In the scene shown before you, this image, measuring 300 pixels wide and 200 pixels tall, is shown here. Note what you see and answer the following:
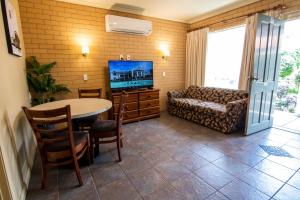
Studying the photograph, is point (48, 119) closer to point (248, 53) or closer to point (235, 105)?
point (235, 105)

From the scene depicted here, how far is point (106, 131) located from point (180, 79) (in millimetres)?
3359

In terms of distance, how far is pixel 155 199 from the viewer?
1562 mm

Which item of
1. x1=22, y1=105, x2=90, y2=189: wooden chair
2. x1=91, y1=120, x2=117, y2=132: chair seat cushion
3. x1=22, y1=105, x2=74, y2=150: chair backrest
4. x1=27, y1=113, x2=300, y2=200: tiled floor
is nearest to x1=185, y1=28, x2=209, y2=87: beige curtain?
x1=27, y1=113, x2=300, y2=200: tiled floor

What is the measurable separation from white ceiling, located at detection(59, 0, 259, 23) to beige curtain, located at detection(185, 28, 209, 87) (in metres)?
0.52

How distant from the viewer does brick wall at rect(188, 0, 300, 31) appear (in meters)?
2.85

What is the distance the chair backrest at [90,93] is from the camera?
9.97 ft

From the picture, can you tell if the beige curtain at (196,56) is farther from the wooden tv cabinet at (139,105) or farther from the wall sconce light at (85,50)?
the wall sconce light at (85,50)

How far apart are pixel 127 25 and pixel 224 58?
8.23 feet

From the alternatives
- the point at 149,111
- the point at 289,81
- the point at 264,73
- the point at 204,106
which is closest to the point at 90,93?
the point at 149,111

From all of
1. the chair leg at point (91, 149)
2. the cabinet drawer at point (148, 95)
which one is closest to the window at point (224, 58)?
the cabinet drawer at point (148, 95)

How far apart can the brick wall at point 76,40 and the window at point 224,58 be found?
50.9 inches

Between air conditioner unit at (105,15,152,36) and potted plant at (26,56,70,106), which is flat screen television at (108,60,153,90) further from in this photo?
potted plant at (26,56,70,106)

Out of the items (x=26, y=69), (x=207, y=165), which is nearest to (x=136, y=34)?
(x=26, y=69)

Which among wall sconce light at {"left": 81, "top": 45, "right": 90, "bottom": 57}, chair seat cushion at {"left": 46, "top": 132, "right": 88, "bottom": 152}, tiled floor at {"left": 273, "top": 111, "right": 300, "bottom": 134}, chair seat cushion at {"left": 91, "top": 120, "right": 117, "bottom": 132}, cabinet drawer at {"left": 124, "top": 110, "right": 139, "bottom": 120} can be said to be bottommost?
tiled floor at {"left": 273, "top": 111, "right": 300, "bottom": 134}
